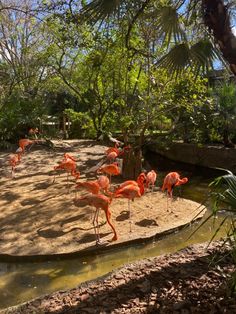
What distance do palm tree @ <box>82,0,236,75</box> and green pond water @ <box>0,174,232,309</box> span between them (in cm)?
196

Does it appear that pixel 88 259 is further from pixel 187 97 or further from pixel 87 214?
pixel 187 97

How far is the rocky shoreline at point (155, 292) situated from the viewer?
9.82ft

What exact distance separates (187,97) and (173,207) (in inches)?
158

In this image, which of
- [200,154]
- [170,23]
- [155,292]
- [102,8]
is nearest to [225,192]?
[155,292]

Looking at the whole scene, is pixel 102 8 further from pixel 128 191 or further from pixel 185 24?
pixel 128 191

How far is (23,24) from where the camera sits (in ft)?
67.9

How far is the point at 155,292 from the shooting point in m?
3.19

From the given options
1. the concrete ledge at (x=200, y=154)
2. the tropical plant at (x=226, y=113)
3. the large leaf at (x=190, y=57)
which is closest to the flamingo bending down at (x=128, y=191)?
the large leaf at (x=190, y=57)

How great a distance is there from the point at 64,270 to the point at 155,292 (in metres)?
1.83

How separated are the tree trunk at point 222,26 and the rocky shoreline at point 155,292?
1.86 meters

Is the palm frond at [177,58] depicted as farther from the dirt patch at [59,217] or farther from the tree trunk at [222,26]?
the dirt patch at [59,217]

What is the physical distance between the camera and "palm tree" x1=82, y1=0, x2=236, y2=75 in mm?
4027

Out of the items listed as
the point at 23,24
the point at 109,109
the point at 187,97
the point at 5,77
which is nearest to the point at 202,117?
the point at 187,97

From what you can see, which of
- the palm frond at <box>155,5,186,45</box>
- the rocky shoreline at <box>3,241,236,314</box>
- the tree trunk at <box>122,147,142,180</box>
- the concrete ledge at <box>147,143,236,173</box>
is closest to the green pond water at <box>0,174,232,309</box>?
the rocky shoreline at <box>3,241,236,314</box>
